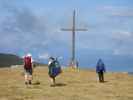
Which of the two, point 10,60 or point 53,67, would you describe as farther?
point 10,60

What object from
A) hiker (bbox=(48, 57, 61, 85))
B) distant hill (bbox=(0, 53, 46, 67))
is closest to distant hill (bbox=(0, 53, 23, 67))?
distant hill (bbox=(0, 53, 46, 67))

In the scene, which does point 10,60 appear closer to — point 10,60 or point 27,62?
point 10,60

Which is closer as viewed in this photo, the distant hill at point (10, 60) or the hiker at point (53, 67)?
the hiker at point (53, 67)

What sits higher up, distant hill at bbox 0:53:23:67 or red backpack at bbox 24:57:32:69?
distant hill at bbox 0:53:23:67

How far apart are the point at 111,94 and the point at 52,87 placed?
5298 mm

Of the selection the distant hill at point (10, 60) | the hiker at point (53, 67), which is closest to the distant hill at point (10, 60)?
the distant hill at point (10, 60)

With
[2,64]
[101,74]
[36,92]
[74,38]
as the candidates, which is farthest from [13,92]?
[2,64]

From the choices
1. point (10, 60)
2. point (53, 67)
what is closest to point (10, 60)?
point (10, 60)

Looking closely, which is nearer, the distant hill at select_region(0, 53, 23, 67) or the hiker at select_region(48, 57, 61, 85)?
the hiker at select_region(48, 57, 61, 85)

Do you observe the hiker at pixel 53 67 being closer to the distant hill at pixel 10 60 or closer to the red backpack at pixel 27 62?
the red backpack at pixel 27 62

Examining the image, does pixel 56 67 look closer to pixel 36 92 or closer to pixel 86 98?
pixel 36 92

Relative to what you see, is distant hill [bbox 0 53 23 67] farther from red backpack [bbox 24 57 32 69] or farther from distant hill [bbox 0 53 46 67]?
red backpack [bbox 24 57 32 69]

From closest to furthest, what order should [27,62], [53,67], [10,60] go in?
[27,62] → [53,67] → [10,60]

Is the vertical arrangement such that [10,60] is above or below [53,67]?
above
